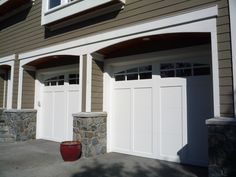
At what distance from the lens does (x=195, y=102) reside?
5215 millimetres

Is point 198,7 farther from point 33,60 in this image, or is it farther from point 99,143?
point 33,60

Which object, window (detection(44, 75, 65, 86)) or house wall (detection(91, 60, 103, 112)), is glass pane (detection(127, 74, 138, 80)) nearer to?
house wall (detection(91, 60, 103, 112))

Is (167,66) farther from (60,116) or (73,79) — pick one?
(60,116)

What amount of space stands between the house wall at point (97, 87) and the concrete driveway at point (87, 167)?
1.34 meters

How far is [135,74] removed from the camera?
632 centimetres

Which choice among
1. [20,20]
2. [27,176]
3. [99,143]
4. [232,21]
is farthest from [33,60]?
[232,21]

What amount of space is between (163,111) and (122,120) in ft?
4.27

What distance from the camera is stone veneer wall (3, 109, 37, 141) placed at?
8.17m

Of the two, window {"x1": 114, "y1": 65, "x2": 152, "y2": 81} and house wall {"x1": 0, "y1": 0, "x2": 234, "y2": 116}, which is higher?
house wall {"x1": 0, "y1": 0, "x2": 234, "y2": 116}

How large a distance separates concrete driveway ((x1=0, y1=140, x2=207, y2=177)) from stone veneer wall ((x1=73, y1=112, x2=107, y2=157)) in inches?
9.4

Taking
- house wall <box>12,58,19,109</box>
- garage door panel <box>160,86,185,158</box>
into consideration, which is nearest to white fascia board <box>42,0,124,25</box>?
house wall <box>12,58,19,109</box>

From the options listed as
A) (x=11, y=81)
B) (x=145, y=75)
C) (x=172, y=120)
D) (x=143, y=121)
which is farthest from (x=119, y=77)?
(x=11, y=81)

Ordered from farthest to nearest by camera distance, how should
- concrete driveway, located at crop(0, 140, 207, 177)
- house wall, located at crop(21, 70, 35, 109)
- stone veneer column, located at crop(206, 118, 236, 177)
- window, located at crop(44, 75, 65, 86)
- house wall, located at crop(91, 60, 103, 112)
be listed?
house wall, located at crop(21, 70, 35, 109), window, located at crop(44, 75, 65, 86), house wall, located at crop(91, 60, 103, 112), concrete driveway, located at crop(0, 140, 207, 177), stone veneer column, located at crop(206, 118, 236, 177)

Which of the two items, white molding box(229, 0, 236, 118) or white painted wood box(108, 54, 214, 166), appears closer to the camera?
white molding box(229, 0, 236, 118)
